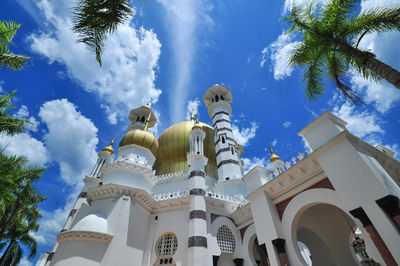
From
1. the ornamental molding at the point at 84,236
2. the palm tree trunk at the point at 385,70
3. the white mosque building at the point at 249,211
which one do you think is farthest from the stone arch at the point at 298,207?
the ornamental molding at the point at 84,236

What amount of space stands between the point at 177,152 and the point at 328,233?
1624 cm

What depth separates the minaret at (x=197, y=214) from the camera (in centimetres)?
1181

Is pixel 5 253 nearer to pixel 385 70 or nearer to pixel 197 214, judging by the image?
pixel 197 214

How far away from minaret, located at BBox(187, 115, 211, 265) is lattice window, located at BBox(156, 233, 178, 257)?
63.2 inches

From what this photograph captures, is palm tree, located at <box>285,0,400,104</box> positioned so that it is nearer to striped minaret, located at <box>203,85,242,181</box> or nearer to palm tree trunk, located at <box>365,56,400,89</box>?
palm tree trunk, located at <box>365,56,400,89</box>

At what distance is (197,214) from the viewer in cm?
1337

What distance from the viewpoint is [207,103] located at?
28.9 meters

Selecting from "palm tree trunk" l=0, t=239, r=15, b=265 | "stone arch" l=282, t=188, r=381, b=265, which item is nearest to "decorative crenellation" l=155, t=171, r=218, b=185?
"stone arch" l=282, t=188, r=381, b=265

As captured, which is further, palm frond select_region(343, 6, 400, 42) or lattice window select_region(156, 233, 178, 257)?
lattice window select_region(156, 233, 178, 257)

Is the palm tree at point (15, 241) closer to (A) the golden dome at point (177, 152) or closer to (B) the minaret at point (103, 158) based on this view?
(B) the minaret at point (103, 158)

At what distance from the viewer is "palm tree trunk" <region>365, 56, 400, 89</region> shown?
5645mm

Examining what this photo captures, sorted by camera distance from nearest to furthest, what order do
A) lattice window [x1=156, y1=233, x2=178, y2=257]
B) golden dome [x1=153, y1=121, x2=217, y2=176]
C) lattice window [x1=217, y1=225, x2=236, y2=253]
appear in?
lattice window [x1=217, y1=225, x2=236, y2=253] → lattice window [x1=156, y1=233, x2=178, y2=257] → golden dome [x1=153, y1=121, x2=217, y2=176]

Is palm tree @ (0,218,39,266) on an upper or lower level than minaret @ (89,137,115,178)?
lower

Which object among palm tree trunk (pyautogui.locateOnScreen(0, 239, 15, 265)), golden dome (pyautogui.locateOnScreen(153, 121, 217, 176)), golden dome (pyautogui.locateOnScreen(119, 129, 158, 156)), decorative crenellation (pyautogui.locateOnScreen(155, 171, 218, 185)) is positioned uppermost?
golden dome (pyautogui.locateOnScreen(153, 121, 217, 176))
